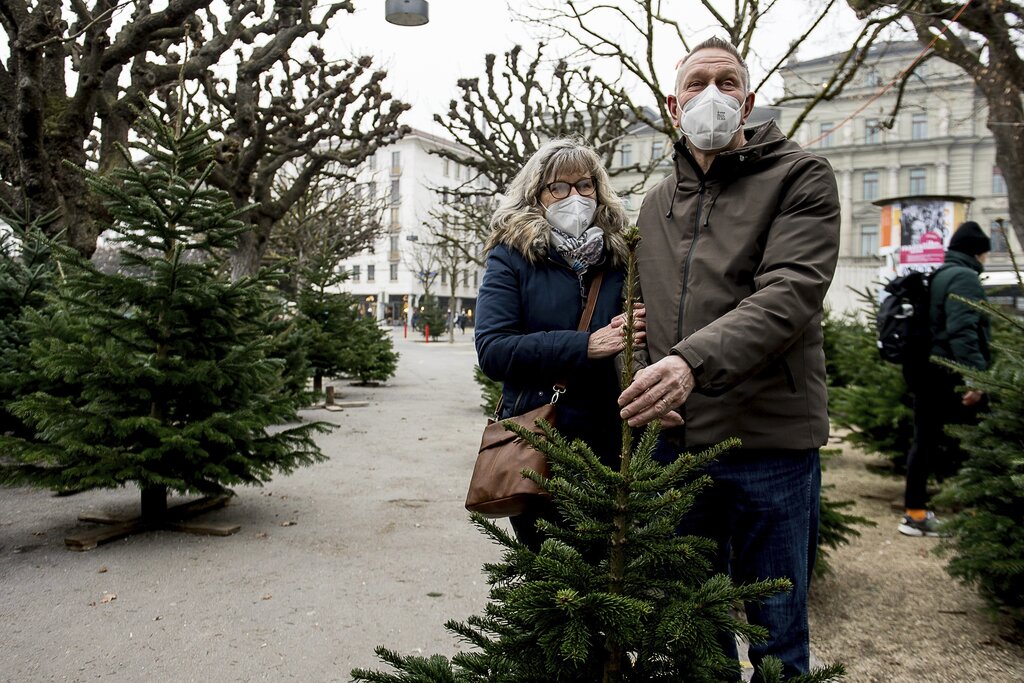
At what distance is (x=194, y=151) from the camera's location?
5320 mm

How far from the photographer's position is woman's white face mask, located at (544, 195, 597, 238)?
102 inches

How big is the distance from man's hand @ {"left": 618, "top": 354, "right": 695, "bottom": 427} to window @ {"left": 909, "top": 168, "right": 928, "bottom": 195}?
64.9 metres

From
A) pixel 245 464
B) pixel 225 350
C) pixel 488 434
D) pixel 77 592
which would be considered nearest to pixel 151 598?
pixel 77 592

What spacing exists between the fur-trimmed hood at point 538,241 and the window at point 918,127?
64.8 m

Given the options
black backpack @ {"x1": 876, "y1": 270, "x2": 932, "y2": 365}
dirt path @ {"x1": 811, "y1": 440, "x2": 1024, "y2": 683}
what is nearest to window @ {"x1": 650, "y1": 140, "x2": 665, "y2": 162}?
black backpack @ {"x1": 876, "y1": 270, "x2": 932, "y2": 365}

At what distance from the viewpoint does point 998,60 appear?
30.7 feet

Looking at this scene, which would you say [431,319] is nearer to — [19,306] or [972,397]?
[19,306]

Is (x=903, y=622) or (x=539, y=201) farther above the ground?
(x=539, y=201)

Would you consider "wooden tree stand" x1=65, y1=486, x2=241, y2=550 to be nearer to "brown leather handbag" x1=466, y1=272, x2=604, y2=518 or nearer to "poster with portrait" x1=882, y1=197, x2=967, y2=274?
"brown leather handbag" x1=466, y1=272, x2=604, y2=518

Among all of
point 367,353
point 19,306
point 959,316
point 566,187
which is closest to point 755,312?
point 566,187

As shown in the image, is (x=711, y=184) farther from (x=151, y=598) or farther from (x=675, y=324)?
(x=151, y=598)

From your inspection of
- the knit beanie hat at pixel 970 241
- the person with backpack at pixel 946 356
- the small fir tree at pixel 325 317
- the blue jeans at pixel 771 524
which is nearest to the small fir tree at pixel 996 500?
the person with backpack at pixel 946 356

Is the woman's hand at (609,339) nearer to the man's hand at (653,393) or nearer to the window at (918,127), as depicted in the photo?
the man's hand at (653,393)

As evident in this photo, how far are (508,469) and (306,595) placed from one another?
2.50m
